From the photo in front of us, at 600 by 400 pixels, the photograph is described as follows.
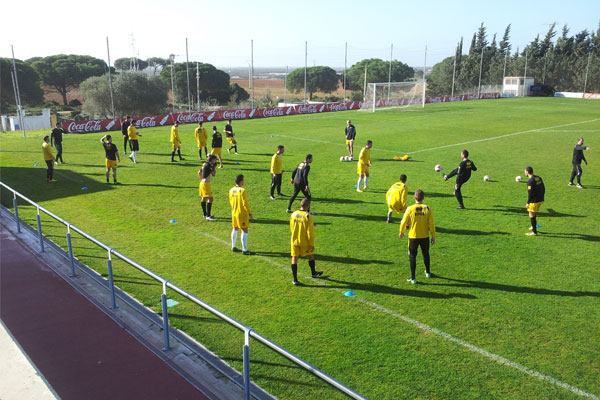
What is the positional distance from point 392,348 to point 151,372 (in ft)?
11.8

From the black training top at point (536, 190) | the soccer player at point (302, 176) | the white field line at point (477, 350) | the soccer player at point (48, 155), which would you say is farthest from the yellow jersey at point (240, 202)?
the soccer player at point (48, 155)

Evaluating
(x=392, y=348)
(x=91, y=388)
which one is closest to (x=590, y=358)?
(x=392, y=348)

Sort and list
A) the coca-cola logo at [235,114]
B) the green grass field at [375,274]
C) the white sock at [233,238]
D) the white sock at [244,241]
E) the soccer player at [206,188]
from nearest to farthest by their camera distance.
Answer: the green grass field at [375,274]
the white sock at [244,241]
the white sock at [233,238]
the soccer player at [206,188]
the coca-cola logo at [235,114]

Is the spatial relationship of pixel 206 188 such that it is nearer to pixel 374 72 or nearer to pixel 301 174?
pixel 301 174

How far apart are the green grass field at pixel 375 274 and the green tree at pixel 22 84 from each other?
1846 inches

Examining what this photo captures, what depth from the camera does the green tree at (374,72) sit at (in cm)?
9450

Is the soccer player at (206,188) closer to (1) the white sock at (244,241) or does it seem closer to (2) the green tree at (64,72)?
(1) the white sock at (244,241)

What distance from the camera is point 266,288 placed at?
8.98 m

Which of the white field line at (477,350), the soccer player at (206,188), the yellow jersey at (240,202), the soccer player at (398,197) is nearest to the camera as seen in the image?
the white field line at (477,350)

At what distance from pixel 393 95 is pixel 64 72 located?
50430 millimetres

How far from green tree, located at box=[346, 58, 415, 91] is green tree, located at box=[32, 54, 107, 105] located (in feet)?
163

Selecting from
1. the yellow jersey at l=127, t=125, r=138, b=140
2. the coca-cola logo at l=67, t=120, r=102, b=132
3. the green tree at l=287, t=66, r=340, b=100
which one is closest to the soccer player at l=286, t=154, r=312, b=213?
the yellow jersey at l=127, t=125, r=138, b=140

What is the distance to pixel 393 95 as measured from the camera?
55562 mm

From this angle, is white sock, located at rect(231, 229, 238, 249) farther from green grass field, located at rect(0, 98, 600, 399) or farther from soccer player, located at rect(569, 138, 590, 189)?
soccer player, located at rect(569, 138, 590, 189)
